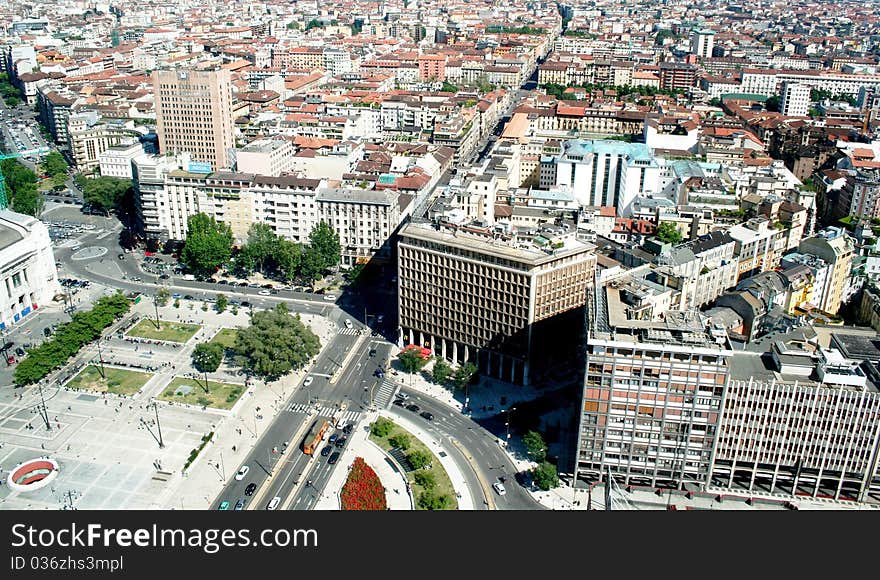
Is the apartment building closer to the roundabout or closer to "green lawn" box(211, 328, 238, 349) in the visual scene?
"green lawn" box(211, 328, 238, 349)

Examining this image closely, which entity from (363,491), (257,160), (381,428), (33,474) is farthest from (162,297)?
(363,491)

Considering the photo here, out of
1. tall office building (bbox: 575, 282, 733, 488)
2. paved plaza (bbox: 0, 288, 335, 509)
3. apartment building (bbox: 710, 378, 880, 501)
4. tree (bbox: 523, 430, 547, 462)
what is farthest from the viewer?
tree (bbox: 523, 430, 547, 462)

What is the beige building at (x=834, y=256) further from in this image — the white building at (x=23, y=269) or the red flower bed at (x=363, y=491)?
the white building at (x=23, y=269)

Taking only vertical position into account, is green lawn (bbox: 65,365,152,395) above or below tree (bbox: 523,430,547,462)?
below

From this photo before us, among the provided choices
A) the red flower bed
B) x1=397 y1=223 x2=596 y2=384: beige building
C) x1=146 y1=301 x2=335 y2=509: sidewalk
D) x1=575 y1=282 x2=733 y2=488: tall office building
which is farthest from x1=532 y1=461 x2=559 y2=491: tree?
x1=146 y1=301 x2=335 y2=509: sidewalk

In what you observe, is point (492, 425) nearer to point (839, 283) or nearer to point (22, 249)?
point (839, 283)

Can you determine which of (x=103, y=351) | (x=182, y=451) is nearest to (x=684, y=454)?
(x=182, y=451)

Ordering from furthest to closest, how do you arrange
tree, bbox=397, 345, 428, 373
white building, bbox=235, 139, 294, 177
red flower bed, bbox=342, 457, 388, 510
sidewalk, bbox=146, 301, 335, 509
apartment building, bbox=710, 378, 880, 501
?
white building, bbox=235, 139, 294, 177
tree, bbox=397, 345, 428, 373
sidewalk, bbox=146, 301, 335, 509
red flower bed, bbox=342, 457, 388, 510
apartment building, bbox=710, 378, 880, 501
